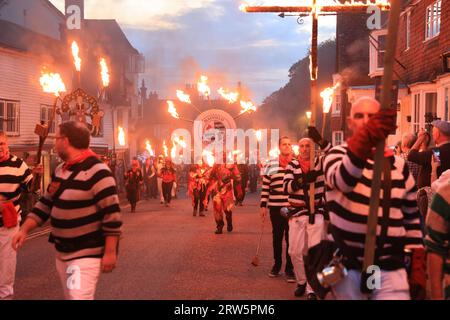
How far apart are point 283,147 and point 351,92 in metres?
21.6

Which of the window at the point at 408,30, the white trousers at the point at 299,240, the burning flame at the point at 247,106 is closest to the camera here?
the white trousers at the point at 299,240

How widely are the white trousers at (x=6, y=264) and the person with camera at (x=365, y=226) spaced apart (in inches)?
180

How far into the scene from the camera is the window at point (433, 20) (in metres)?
20.2

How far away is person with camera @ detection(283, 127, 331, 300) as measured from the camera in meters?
8.13

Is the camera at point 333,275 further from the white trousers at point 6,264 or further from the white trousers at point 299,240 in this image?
the white trousers at point 6,264

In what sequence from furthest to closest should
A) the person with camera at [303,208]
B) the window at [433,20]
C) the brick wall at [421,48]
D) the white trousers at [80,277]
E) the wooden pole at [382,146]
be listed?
1. the window at [433,20]
2. the brick wall at [421,48]
3. the person with camera at [303,208]
4. the white trousers at [80,277]
5. the wooden pole at [382,146]

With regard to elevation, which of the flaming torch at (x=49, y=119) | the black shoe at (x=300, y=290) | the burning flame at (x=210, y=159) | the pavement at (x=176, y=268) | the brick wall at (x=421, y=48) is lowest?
the pavement at (x=176, y=268)

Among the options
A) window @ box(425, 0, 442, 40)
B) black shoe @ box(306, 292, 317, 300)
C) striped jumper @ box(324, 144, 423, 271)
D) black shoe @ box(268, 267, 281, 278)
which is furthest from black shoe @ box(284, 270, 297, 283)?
window @ box(425, 0, 442, 40)

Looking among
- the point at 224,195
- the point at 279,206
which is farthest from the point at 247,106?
the point at 279,206

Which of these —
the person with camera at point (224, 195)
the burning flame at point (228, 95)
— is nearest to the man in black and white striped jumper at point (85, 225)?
the person with camera at point (224, 195)

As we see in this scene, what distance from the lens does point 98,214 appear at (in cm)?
518

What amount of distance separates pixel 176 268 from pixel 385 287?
658 centimetres

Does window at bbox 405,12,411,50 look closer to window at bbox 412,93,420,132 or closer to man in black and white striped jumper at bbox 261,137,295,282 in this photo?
window at bbox 412,93,420,132

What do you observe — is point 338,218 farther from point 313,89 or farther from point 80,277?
point 313,89
